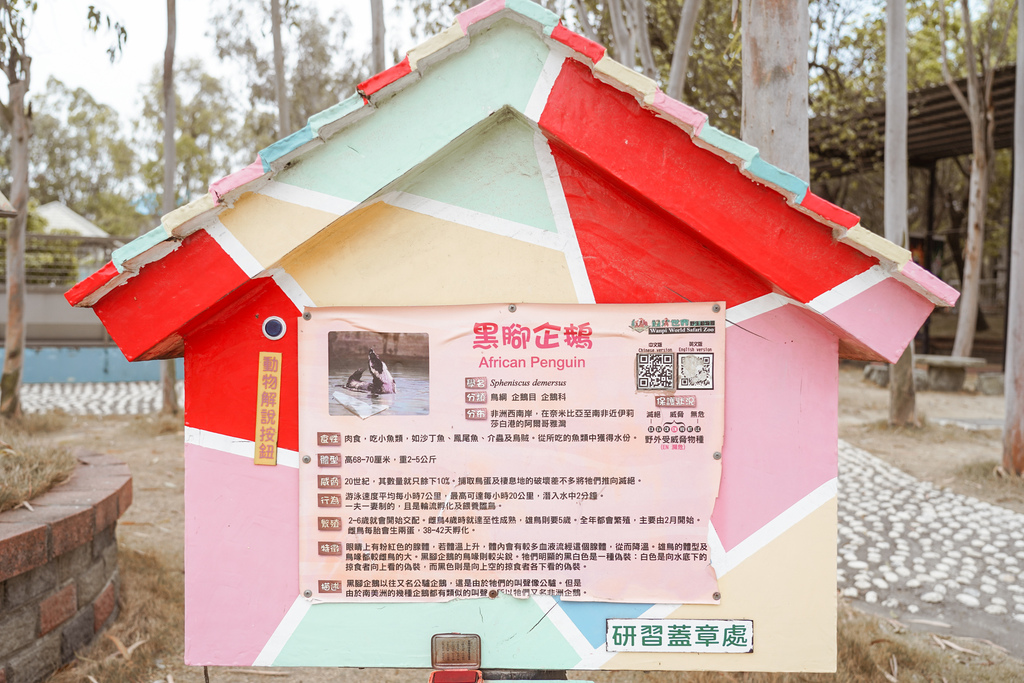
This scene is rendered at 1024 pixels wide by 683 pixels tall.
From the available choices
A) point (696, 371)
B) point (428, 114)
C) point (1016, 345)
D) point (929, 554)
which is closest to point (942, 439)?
point (1016, 345)

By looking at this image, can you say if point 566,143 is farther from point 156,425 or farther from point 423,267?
point 156,425

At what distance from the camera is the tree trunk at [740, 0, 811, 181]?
9.46ft

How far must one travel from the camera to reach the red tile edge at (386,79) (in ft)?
4.92

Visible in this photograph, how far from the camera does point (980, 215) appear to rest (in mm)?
13711

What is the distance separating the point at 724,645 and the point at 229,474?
4.13ft

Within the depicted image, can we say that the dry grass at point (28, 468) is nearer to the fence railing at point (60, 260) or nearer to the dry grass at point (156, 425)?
the dry grass at point (156, 425)

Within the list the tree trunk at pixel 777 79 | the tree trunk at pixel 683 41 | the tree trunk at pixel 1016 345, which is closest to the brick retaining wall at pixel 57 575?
the tree trunk at pixel 777 79

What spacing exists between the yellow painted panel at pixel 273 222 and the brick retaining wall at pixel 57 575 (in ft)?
6.39

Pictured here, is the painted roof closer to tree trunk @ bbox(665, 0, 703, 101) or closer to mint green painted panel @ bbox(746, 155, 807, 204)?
mint green painted panel @ bbox(746, 155, 807, 204)

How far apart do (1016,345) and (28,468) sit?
24.7 feet

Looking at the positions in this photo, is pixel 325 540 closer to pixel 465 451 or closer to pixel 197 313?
pixel 465 451

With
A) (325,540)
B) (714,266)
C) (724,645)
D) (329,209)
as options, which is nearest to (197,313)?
(329,209)

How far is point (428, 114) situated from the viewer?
5.15ft

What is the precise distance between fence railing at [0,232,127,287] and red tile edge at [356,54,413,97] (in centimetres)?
1554
